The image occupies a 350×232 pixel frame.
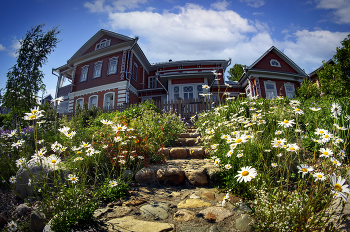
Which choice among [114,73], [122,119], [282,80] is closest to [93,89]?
[114,73]

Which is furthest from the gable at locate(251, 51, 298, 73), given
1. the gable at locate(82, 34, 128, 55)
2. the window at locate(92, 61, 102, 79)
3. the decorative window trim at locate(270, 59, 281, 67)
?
the window at locate(92, 61, 102, 79)

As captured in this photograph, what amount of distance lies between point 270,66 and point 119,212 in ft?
59.2

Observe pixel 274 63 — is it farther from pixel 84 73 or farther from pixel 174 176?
pixel 84 73

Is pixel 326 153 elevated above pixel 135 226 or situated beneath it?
elevated above

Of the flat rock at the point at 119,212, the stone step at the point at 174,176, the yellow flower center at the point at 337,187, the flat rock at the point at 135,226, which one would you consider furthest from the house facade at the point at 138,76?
the yellow flower center at the point at 337,187

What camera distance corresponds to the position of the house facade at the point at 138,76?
Result: 1419 centimetres

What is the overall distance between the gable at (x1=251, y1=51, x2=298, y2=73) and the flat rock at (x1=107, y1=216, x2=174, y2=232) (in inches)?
655

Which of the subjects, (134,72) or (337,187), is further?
(134,72)

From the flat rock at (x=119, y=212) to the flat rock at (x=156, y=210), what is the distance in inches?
6.8

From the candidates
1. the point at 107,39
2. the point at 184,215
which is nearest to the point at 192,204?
the point at 184,215

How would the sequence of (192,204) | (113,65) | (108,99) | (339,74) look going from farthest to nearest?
(113,65) < (108,99) < (339,74) < (192,204)

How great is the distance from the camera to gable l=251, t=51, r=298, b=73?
15852 millimetres

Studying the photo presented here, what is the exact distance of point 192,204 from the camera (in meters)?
2.19

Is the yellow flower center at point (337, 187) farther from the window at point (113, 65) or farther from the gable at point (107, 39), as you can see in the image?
the gable at point (107, 39)
